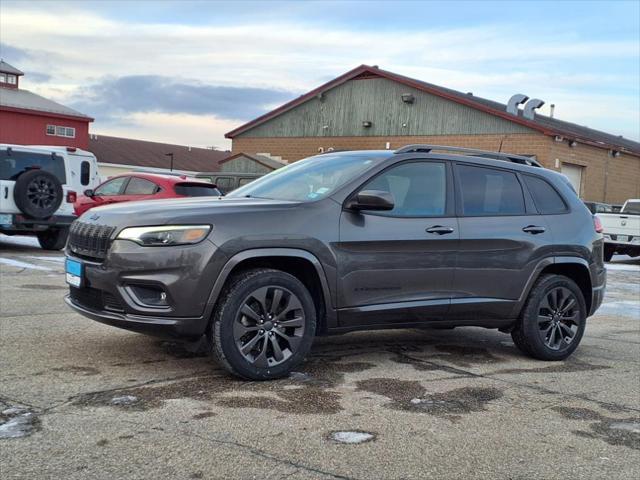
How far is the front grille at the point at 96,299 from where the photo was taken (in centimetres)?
499

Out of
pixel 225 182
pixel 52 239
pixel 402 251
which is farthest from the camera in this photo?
pixel 225 182

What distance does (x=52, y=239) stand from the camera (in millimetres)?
14648

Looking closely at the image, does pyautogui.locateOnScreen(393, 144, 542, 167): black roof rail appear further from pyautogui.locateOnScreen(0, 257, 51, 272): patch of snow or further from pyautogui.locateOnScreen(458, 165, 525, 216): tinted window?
pyautogui.locateOnScreen(0, 257, 51, 272): patch of snow

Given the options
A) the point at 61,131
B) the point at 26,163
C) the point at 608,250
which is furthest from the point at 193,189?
the point at 61,131

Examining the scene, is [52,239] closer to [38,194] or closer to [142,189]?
[38,194]

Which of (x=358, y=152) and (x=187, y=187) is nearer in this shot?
(x=358, y=152)

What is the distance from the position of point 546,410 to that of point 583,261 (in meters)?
2.21

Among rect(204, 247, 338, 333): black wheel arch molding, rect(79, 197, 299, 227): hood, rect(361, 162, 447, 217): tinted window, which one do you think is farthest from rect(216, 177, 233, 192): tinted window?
rect(204, 247, 338, 333): black wheel arch molding

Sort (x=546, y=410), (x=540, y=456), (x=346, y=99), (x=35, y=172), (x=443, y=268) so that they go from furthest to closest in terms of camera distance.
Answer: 1. (x=346, y=99)
2. (x=35, y=172)
3. (x=443, y=268)
4. (x=546, y=410)
5. (x=540, y=456)

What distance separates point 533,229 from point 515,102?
94.8 ft

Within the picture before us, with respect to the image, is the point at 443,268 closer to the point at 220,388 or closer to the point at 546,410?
the point at 546,410

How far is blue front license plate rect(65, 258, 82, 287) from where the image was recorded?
5215 millimetres

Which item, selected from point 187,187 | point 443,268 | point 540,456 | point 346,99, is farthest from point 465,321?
point 346,99

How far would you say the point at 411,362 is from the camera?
601cm
